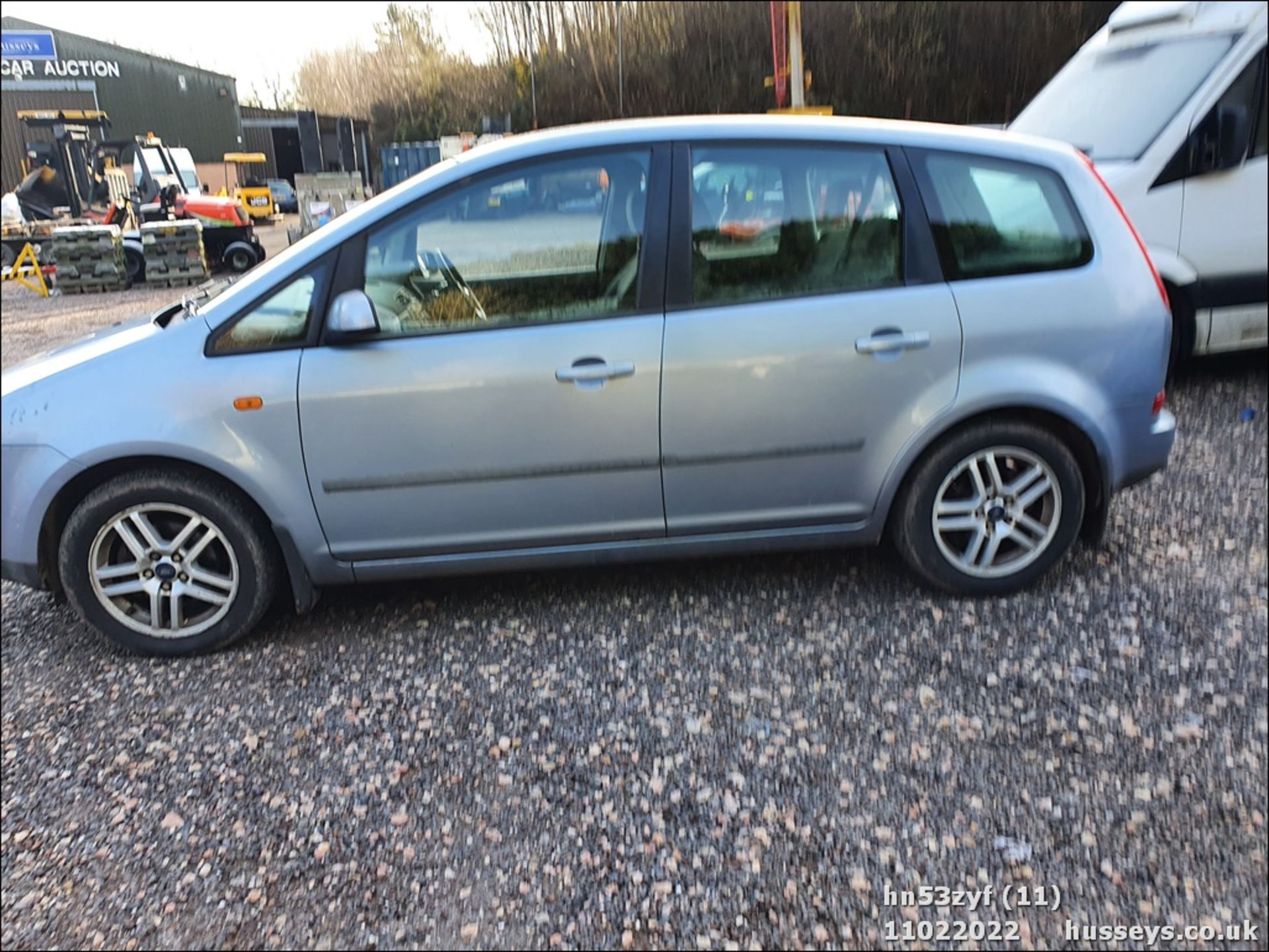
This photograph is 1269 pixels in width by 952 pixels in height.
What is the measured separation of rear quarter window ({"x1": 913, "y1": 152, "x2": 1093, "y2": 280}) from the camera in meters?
3.33

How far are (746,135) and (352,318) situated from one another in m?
1.49

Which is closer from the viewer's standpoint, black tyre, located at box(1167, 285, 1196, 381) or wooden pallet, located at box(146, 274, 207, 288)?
black tyre, located at box(1167, 285, 1196, 381)

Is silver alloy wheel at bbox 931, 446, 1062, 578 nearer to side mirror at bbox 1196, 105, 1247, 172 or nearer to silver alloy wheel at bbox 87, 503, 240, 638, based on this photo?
silver alloy wheel at bbox 87, 503, 240, 638

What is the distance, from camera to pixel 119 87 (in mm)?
3568

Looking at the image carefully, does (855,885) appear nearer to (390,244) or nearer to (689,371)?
(689,371)

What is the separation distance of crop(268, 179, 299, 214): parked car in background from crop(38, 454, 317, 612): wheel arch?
55.6 inches

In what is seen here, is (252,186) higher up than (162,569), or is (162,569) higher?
(252,186)

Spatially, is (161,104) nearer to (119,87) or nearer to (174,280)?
(119,87)

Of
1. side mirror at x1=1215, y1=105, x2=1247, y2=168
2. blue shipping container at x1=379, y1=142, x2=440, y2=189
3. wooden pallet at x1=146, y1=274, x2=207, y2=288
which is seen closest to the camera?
blue shipping container at x1=379, y1=142, x2=440, y2=189

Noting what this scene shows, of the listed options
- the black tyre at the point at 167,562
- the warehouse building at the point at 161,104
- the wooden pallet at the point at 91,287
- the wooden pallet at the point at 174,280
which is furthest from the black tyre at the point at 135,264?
the black tyre at the point at 167,562

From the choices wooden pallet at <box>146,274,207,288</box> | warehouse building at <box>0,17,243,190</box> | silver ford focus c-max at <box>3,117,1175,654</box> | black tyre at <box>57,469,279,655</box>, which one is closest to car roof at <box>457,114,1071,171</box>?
silver ford focus c-max at <box>3,117,1175,654</box>

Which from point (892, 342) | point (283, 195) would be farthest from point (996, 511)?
point (283, 195)

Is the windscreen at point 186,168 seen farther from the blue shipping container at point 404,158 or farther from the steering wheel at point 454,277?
the steering wheel at point 454,277

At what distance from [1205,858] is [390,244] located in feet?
9.56
